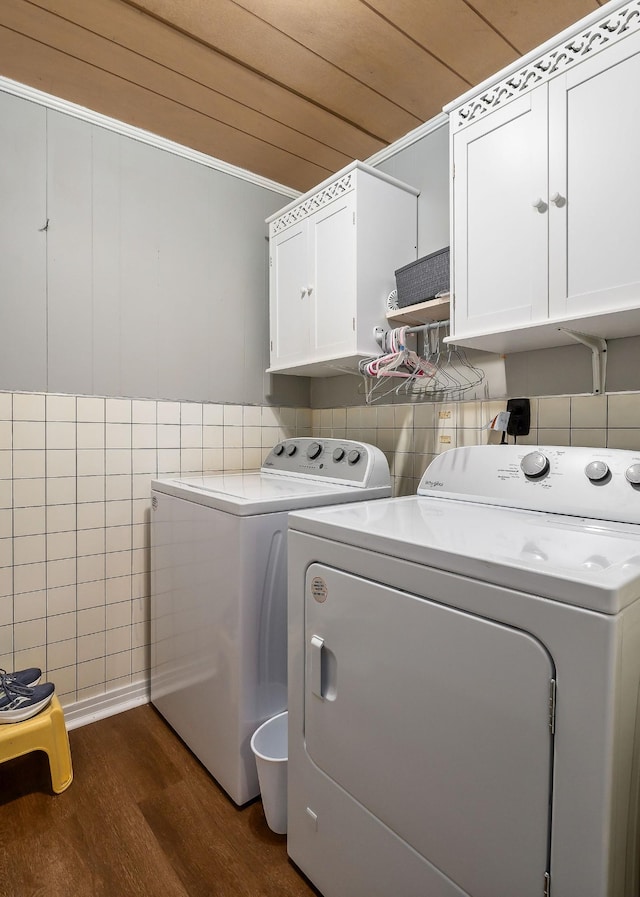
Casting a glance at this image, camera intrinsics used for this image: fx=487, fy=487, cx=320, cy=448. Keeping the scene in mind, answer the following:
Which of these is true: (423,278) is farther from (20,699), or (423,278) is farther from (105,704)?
(105,704)

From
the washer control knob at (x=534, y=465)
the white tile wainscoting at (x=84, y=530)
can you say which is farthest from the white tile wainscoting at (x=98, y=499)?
the washer control knob at (x=534, y=465)

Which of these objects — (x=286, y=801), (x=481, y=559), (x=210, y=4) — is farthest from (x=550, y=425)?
(x=210, y=4)

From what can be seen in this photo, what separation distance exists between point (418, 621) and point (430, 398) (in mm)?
1271

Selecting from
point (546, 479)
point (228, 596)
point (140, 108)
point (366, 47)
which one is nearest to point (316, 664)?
point (228, 596)

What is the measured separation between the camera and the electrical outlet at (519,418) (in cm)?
165

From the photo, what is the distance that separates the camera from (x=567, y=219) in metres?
1.28

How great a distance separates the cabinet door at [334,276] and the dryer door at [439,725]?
43.9 inches

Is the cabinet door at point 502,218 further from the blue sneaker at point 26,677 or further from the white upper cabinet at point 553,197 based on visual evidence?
the blue sneaker at point 26,677

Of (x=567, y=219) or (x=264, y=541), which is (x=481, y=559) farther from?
(x=567, y=219)

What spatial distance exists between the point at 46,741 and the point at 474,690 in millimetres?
1461

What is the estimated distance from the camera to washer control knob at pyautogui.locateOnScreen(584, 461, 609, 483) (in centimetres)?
120

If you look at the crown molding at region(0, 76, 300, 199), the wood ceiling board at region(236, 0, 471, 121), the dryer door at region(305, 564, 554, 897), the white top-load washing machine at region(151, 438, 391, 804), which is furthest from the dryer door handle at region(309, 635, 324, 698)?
the crown molding at region(0, 76, 300, 199)

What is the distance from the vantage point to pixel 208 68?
172 centimetres

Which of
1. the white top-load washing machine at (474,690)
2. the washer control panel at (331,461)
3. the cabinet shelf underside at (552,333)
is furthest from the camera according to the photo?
the washer control panel at (331,461)
